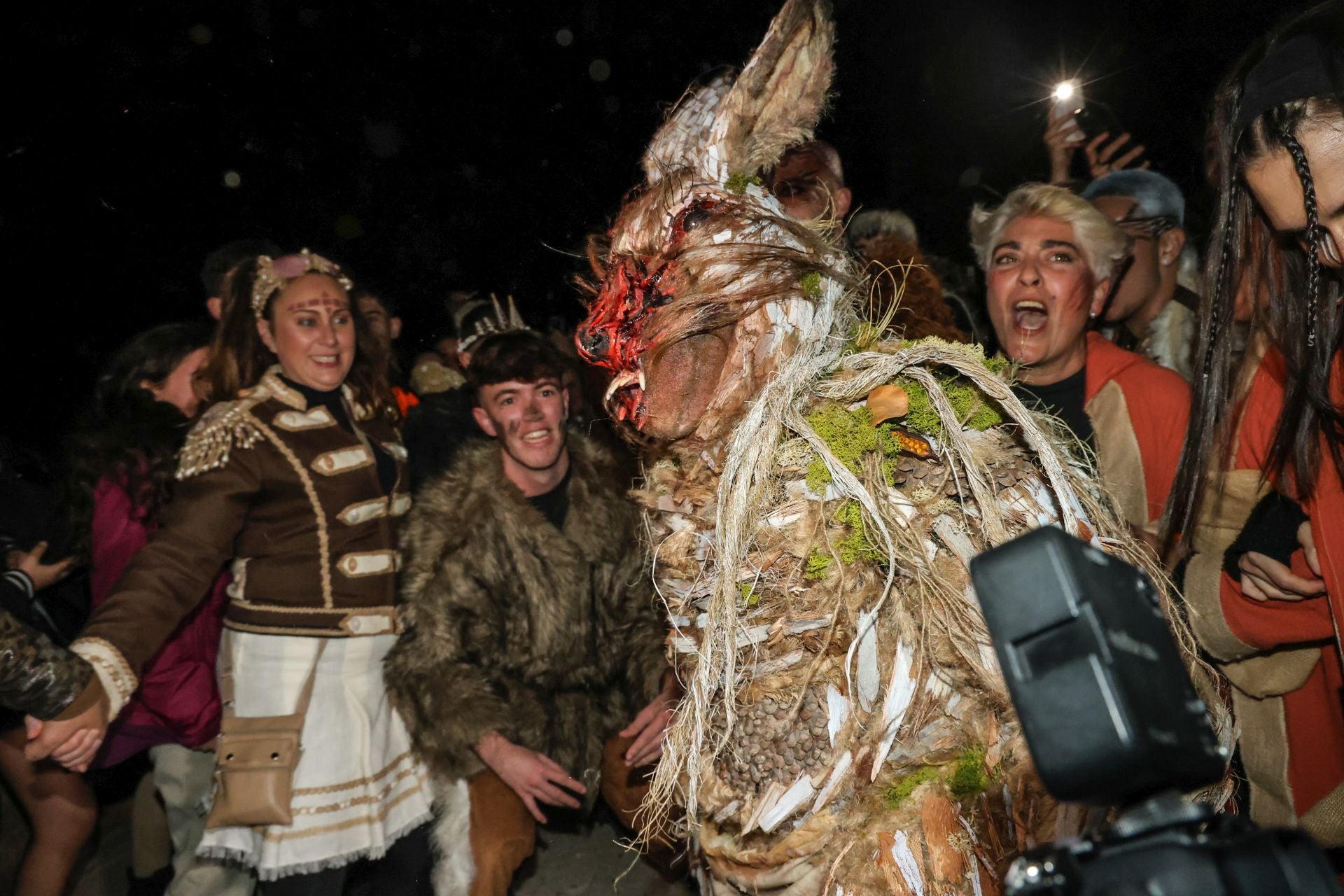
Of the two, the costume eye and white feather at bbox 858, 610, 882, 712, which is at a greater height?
the costume eye

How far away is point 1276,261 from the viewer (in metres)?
1.88

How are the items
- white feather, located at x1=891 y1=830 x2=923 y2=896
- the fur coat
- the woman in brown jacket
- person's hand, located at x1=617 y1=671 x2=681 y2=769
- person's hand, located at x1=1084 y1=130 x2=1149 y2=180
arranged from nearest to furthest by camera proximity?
white feather, located at x1=891 y1=830 x2=923 y2=896, the woman in brown jacket, person's hand, located at x1=617 y1=671 x2=681 y2=769, the fur coat, person's hand, located at x1=1084 y1=130 x2=1149 y2=180

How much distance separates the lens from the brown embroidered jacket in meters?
2.72

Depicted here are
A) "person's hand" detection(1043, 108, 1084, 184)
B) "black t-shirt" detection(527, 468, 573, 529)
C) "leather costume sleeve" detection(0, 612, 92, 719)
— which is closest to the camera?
"leather costume sleeve" detection(0, 612, 92, 719)

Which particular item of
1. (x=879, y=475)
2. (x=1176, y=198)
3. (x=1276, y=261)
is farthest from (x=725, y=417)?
(x=1176, y=198)

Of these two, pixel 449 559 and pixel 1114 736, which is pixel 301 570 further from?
pixel 1114 736

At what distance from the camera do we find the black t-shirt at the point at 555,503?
3.31m

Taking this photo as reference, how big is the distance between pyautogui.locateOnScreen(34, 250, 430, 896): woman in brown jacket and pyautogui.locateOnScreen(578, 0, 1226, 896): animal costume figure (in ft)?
5.31

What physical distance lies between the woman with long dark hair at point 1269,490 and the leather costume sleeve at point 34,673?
290cm

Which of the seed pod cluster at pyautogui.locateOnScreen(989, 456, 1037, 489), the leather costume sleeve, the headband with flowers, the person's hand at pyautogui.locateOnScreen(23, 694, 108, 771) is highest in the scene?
the headband with flowers

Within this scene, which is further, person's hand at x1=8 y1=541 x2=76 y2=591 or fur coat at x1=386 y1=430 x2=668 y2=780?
person's hand at x1=8 y1=541 x2=76 y2=591

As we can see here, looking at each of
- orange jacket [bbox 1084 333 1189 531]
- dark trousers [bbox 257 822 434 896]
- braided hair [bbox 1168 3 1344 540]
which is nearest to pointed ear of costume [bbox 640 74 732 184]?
braided hair [bbox 1168 3 1344 540]

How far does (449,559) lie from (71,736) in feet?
3.94

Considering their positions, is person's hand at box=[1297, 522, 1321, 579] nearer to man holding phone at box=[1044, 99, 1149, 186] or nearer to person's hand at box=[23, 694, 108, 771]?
man holding phone at box=[1044, 99, 1149, 186]
